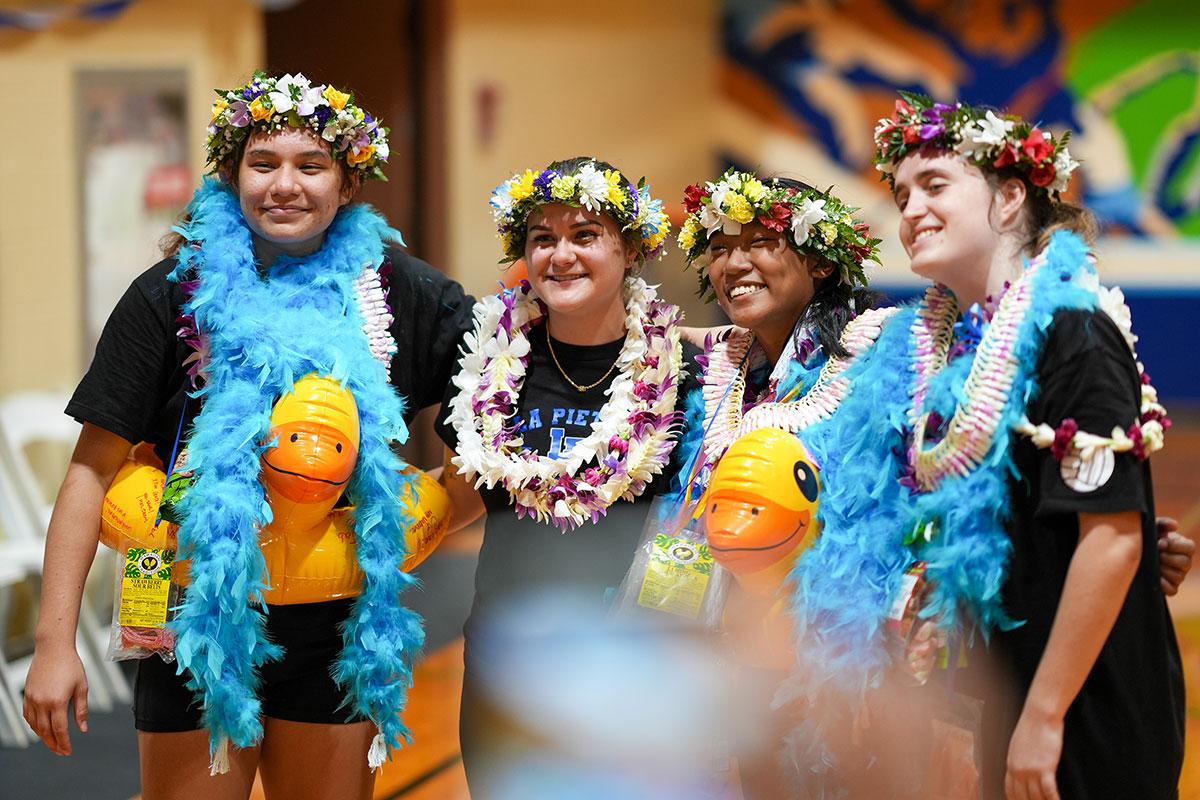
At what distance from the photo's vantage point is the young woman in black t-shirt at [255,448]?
235 centimetres

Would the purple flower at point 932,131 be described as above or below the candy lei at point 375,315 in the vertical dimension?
above

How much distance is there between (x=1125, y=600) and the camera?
6.47 feet

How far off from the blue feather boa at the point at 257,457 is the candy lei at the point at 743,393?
1.93 ft

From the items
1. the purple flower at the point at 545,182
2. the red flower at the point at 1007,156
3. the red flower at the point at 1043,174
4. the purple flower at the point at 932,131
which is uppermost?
the purple flower at the point at 932,131

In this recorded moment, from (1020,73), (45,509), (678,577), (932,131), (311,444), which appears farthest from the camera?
(1020,73)

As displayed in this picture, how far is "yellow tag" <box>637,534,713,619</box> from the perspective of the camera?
8.03 ft

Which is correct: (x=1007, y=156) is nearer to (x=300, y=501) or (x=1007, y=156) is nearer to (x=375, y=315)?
(x=375, y=315)

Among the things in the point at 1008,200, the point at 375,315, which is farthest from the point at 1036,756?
the point at 375,315

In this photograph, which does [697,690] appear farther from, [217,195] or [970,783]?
[217,195]

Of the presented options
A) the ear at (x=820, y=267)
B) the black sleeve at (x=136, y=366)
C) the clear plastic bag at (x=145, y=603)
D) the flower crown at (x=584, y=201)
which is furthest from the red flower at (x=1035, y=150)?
the clear plastic bag at (x=145, y=603)

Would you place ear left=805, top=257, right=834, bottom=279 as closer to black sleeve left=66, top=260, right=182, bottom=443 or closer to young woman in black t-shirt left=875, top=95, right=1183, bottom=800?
young woman in black t-shirt left=875, top=95, right=1183, bottom=800

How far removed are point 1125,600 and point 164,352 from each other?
5.53 ft

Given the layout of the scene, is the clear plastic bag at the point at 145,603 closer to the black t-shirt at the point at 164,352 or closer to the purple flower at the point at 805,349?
the black t-shirt at the point at 164,352

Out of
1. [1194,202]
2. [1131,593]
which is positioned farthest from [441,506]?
[1194,202]
